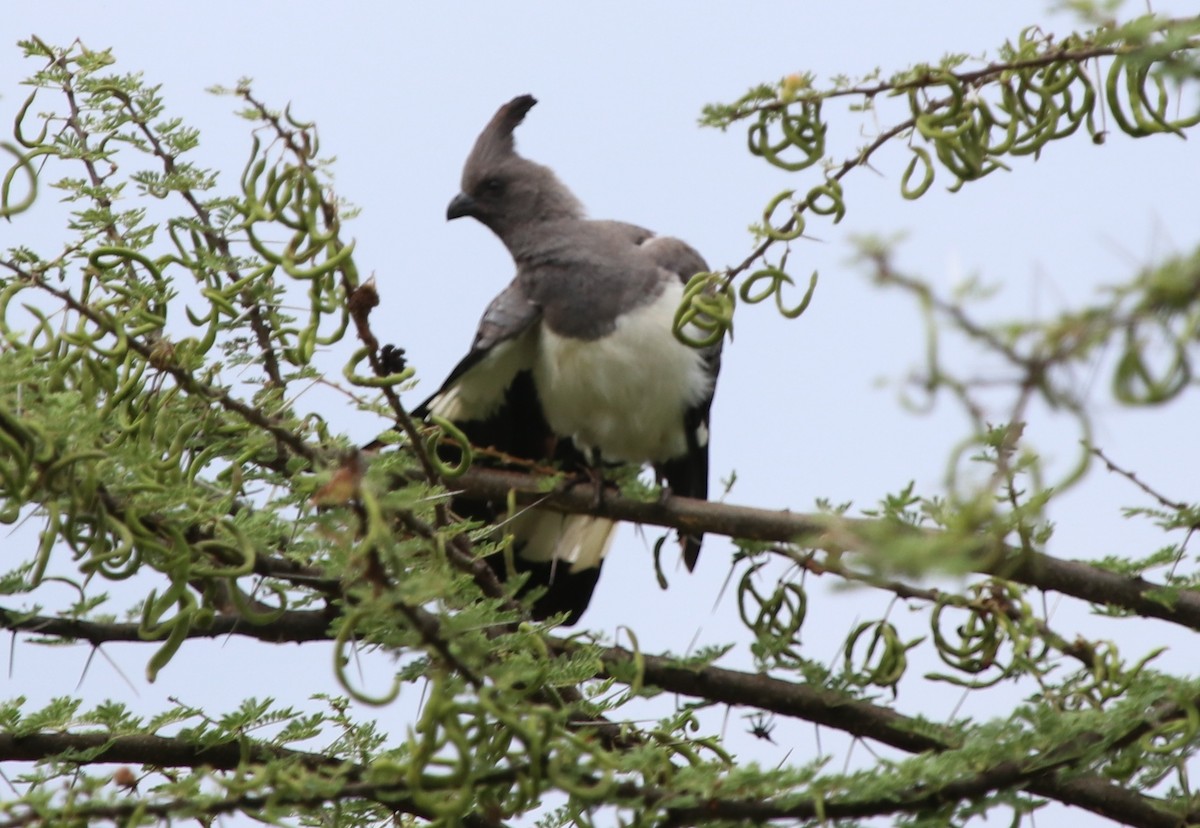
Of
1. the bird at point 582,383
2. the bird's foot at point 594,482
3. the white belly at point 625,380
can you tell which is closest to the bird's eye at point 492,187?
the bird at point 582,383

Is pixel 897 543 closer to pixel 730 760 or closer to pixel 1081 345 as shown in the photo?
pixel 1081 345

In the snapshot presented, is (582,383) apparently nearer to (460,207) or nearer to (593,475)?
(593,475)

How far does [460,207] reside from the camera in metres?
5.62

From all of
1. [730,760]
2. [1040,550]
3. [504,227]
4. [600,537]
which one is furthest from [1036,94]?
[504,227]

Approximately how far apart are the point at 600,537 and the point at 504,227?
1.28 metres

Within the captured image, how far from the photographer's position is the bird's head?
17.9 feet

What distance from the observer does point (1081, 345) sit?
3.48 feet

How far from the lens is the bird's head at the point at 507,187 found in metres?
5.46

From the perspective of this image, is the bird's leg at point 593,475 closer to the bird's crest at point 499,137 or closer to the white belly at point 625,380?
the white belly at point 625,380

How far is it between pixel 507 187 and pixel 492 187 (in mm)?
62

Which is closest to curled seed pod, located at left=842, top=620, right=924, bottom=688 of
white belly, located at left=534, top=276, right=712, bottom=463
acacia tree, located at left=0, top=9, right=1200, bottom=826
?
acacia tree, located at left=0, top=9, right=1200, bottom=826

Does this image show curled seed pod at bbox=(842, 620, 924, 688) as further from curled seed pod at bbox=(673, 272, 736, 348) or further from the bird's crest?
the bird's crest

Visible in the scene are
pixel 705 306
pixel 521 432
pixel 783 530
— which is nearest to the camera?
pixel 705 306

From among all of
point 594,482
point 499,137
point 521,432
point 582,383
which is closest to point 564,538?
point 521,432
